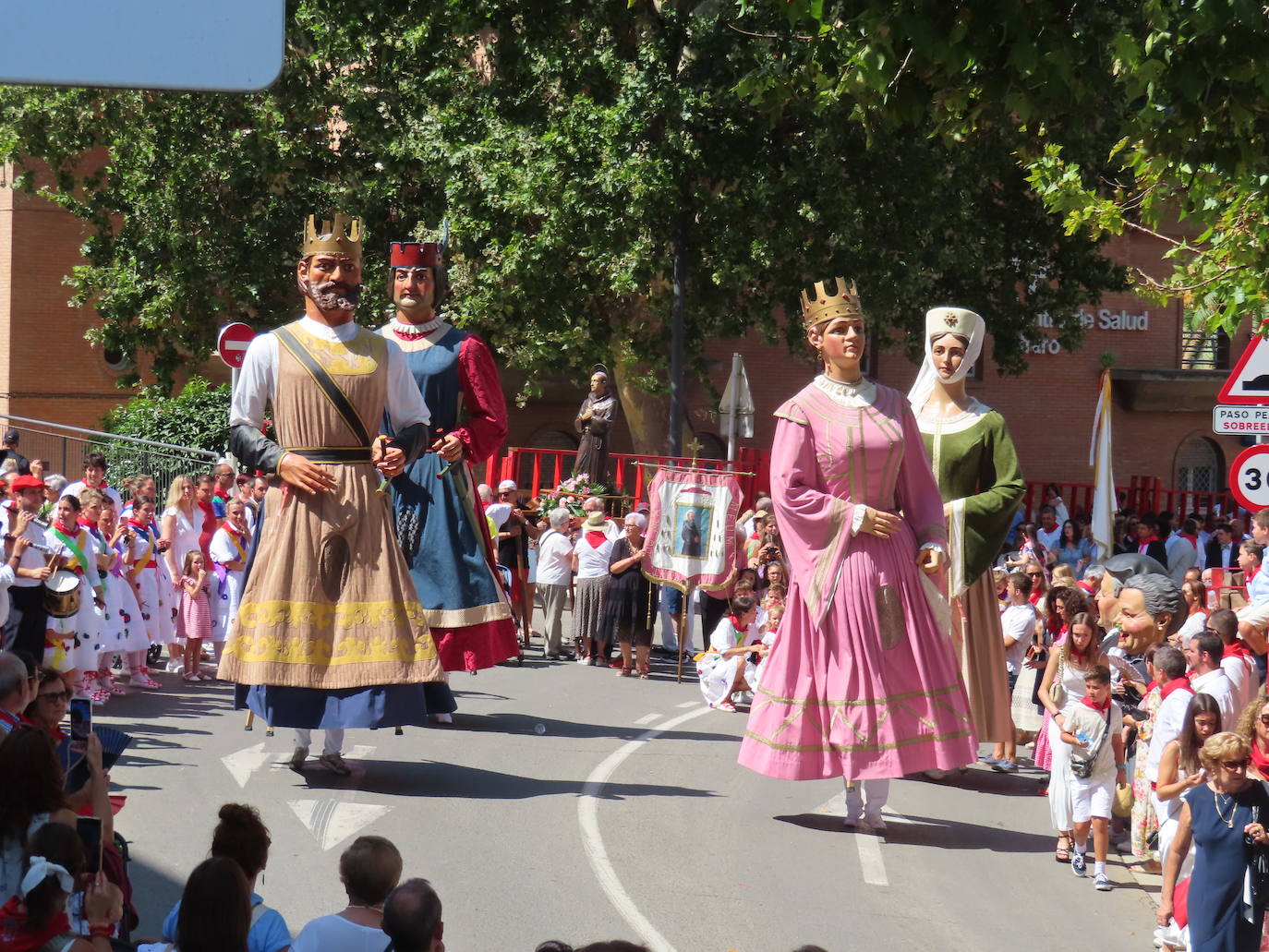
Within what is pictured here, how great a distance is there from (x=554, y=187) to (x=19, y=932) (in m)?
19.3

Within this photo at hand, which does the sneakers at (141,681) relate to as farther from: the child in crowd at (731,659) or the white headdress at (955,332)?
the white headdress at (955,332)

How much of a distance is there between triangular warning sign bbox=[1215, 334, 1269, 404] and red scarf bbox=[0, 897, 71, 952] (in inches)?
311

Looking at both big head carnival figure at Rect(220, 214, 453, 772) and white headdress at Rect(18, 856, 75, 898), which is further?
big head carnival figure at Rect(220, 214, 453, 772)

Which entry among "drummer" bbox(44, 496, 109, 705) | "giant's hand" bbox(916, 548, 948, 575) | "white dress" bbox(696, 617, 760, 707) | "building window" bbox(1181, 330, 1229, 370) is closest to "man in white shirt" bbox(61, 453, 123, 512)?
"drummer" bbox(44, 496, 109, 705)

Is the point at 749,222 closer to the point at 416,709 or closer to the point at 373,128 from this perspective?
the point at 373,128

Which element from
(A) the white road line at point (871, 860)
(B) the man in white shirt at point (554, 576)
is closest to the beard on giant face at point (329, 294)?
(A) the white road line at point (871, 860)

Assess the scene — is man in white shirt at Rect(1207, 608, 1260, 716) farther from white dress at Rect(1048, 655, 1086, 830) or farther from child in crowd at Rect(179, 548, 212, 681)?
child in crowd at Rect(179, 548, 212, 681)

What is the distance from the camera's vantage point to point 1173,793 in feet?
25.0

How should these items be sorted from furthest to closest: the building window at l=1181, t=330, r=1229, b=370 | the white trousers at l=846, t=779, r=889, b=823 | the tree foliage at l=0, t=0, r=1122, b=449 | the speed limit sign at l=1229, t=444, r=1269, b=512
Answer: the building window at l=1181, t=330, r=1229, b=370
the tree foliage at l=0, t=0, r=1122, b=449
the speed limit sign at l=1229, t=444, r=1269, b=512
the white trousers at l=846, t=779, r=889, b=823

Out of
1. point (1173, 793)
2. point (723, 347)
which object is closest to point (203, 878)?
point (1173, 793)

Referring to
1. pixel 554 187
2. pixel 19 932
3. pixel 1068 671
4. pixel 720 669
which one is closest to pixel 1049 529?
pixel 554 187

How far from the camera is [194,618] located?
13.9 meters

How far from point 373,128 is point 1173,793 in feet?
68.0

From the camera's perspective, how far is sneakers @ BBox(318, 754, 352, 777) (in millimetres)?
9227
